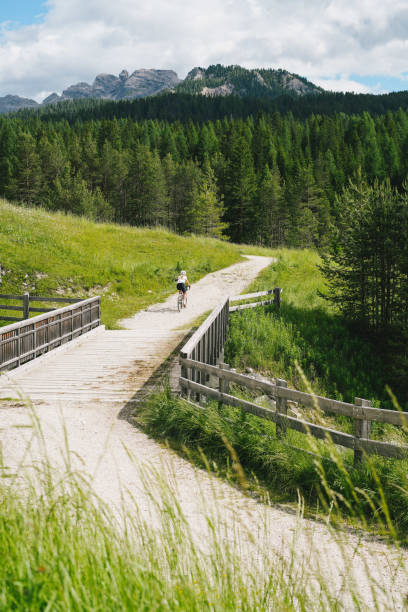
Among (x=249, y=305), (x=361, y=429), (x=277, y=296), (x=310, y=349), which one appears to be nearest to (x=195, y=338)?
(x=361, y=429)

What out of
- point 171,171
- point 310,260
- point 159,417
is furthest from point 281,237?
point 159,417

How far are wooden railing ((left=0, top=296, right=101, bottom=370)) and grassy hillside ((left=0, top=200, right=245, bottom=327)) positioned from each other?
2.92 m

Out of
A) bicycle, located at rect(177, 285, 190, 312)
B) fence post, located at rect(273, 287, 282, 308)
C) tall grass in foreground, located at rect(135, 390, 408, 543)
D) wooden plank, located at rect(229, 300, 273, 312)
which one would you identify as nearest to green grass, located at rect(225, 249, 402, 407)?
wooden plank, located at rect(229, 300, 273, 312)

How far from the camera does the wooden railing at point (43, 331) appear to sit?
11883 mm

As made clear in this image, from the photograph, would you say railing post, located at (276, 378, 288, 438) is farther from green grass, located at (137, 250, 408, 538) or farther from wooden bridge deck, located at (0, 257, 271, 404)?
wooden bridge deck, located at (0, 257, 271, 404)

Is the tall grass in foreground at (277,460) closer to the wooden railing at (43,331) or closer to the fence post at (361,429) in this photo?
the fence post at (361,429)

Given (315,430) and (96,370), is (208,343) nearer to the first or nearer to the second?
(96,370)

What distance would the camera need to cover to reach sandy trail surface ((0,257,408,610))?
2910 mm

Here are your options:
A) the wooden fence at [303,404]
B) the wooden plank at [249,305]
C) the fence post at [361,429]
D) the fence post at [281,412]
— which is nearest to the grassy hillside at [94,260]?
the wooden plank at [249,305]

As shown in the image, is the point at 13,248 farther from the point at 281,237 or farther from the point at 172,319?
the point at 281,237

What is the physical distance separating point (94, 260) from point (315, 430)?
22.1m

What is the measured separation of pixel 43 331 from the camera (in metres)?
13.7

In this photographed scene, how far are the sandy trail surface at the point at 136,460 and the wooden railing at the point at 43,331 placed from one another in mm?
379

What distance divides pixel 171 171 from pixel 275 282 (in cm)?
6002
